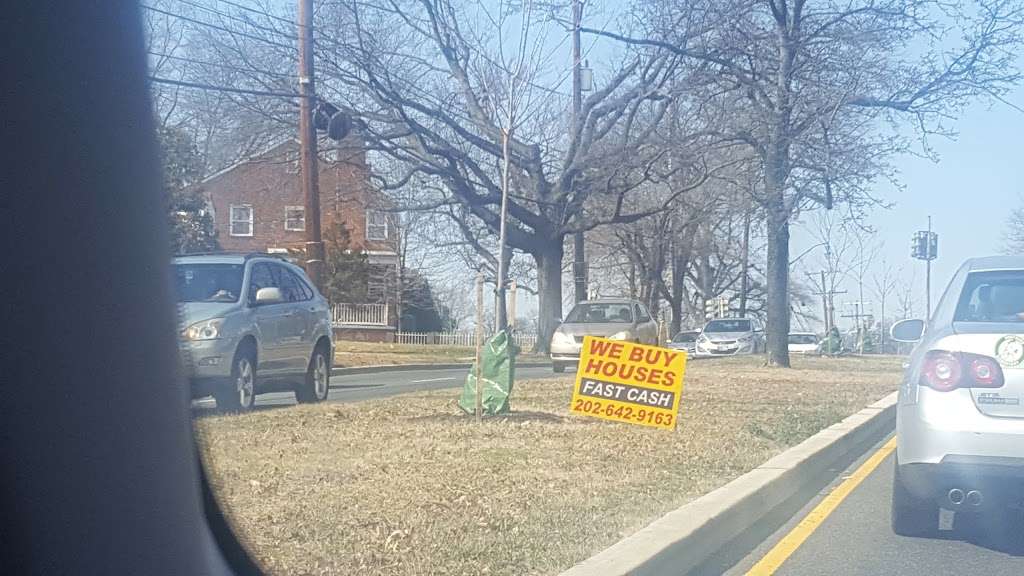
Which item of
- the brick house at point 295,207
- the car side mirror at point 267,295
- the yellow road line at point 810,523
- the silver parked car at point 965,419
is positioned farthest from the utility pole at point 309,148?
the silver parked car at point 965,419

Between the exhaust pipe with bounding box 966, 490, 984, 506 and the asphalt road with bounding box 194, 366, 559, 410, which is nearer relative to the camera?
the exhaust pipe with bounding box 966, 490, 984, 506

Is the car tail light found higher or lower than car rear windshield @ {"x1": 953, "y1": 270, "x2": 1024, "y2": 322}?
lower

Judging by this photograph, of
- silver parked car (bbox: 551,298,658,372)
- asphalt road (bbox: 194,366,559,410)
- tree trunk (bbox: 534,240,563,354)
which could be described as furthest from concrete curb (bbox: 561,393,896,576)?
tree trunk (bbox: 534,240,563,354)

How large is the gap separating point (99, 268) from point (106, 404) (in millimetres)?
1318

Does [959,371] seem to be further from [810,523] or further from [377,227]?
[377,227]

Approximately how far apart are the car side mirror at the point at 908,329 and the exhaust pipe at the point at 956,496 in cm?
235

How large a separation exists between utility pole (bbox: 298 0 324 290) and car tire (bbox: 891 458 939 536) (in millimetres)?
13204

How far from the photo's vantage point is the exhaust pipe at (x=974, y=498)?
6.49m

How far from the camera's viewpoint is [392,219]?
116 ft

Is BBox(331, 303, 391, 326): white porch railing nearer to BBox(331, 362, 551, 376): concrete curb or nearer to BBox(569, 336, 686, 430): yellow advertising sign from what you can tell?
BBox(331, 362, 551, 376): concrete curb

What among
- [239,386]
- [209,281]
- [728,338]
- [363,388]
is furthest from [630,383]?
[728,338]

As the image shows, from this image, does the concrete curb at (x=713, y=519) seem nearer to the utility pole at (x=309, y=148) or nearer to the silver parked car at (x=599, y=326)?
the utility pole at (x=309, y=148)

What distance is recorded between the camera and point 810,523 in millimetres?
7820

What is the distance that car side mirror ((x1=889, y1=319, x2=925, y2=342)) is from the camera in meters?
8.84
